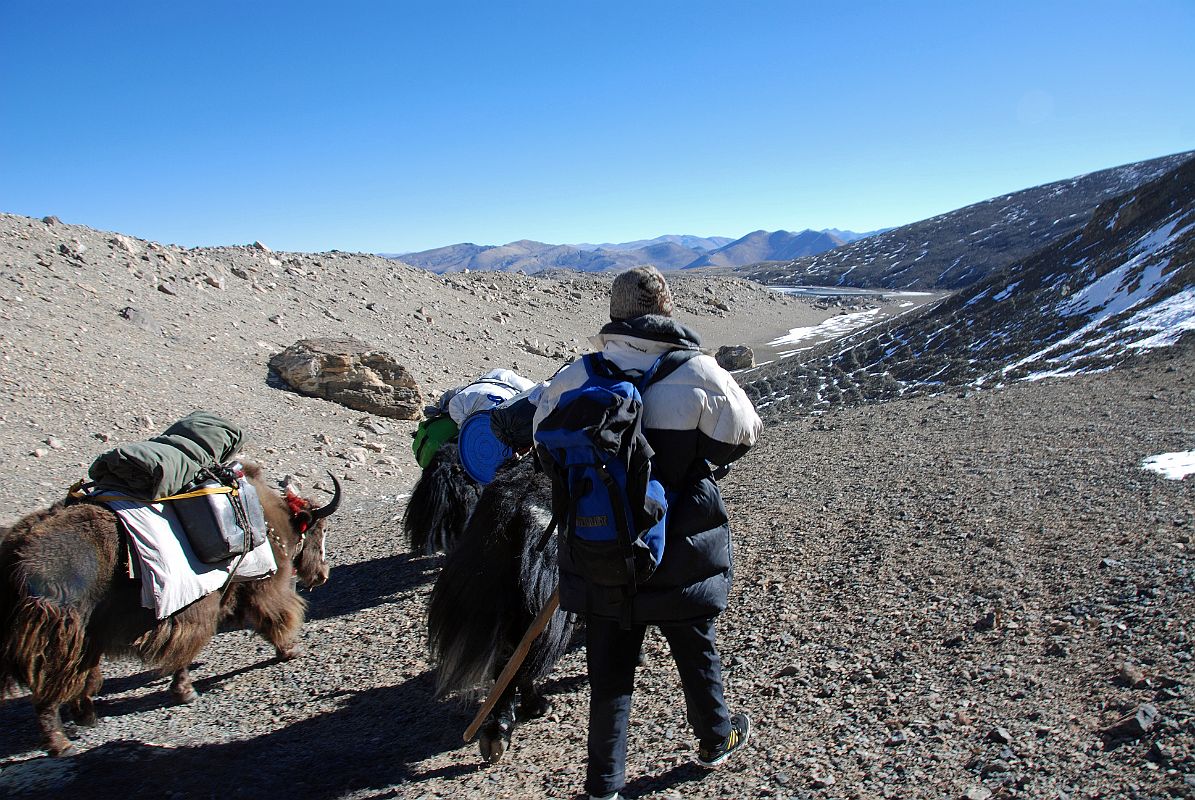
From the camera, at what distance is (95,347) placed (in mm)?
9086

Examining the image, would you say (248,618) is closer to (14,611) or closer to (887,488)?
(14,611)

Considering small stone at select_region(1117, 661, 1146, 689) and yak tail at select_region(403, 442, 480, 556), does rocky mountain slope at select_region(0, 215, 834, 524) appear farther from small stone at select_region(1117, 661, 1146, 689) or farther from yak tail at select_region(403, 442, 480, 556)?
small stone at select_region(1117, 661, 1146, 689)

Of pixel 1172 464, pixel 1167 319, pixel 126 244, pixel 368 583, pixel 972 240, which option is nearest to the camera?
pixel 1172 464

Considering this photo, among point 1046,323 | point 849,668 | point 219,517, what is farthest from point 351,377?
point 1046,323

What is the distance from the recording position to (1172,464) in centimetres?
450

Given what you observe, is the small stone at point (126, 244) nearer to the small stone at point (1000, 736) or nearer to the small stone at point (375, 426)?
the small stone at point (375, 426)

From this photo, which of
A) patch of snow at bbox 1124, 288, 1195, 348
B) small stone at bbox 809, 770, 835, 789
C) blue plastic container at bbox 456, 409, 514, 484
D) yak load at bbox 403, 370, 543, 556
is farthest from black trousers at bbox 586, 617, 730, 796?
patch of snow at bbox 1124, 288, 1195, 348

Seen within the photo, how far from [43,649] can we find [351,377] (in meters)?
7.95

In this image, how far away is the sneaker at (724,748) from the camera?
2.24 m

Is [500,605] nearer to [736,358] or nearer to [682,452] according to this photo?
[682,452]

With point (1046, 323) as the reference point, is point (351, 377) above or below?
above

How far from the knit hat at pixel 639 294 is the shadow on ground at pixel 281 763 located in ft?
5.56

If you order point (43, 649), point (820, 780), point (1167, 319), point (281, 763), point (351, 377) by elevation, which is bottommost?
point (820, 780)

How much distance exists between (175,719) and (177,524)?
861mm
